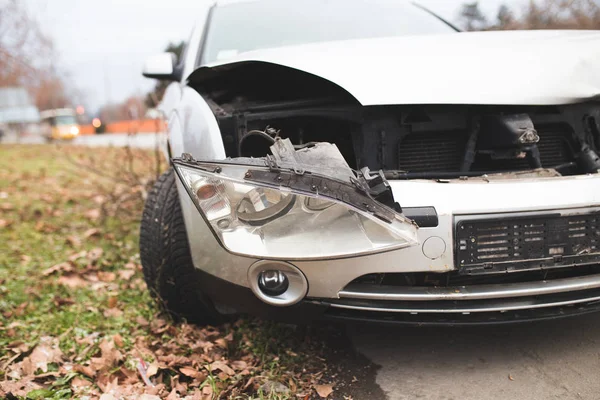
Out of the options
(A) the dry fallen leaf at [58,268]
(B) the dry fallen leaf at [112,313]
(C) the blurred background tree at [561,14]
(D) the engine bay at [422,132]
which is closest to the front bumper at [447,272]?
(D) the engine bay at [422,132]

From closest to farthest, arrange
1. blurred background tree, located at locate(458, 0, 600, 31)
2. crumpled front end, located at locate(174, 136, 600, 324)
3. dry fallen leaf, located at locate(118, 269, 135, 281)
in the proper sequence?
1. crumpled front end, located at locate(174, 136, 600, 324)
2. dry fallen leaf, located at locate(118, 269, 135, 281)
3. blurred background tree, located at locate(458, 0, 600, 31)

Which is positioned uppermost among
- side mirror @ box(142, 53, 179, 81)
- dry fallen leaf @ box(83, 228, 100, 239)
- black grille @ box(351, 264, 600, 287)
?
side mirror @ box(142, 53, 179, 81)

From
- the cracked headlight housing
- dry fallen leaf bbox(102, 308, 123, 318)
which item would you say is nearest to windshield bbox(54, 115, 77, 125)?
dry fallen leaf bbox(102, 308, 123, 318)

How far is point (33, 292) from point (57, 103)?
47.3m

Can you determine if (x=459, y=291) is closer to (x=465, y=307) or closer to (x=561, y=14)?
(x=465, y=307)

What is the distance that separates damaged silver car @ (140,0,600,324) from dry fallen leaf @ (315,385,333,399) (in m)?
0.30

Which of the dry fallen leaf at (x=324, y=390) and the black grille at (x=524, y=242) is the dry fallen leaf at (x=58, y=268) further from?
the black grille at (x=524, y=242)

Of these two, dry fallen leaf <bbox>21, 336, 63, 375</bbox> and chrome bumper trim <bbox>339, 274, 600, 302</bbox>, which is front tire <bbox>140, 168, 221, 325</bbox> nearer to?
dry fallen leaf <bbox>21, 336, 63, 375</bbox>

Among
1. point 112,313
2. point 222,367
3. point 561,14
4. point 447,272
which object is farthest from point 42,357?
point 561,14

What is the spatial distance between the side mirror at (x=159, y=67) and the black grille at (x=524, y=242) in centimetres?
213

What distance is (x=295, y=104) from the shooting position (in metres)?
2.11

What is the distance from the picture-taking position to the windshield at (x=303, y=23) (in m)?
3.00

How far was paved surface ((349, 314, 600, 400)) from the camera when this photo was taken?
72.9 inches

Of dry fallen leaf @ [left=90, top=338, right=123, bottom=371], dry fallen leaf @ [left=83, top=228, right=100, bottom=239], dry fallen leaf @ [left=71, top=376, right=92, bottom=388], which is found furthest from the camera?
dry fallen leaf @ [left=83, top=228, right=100, bottom=239]
